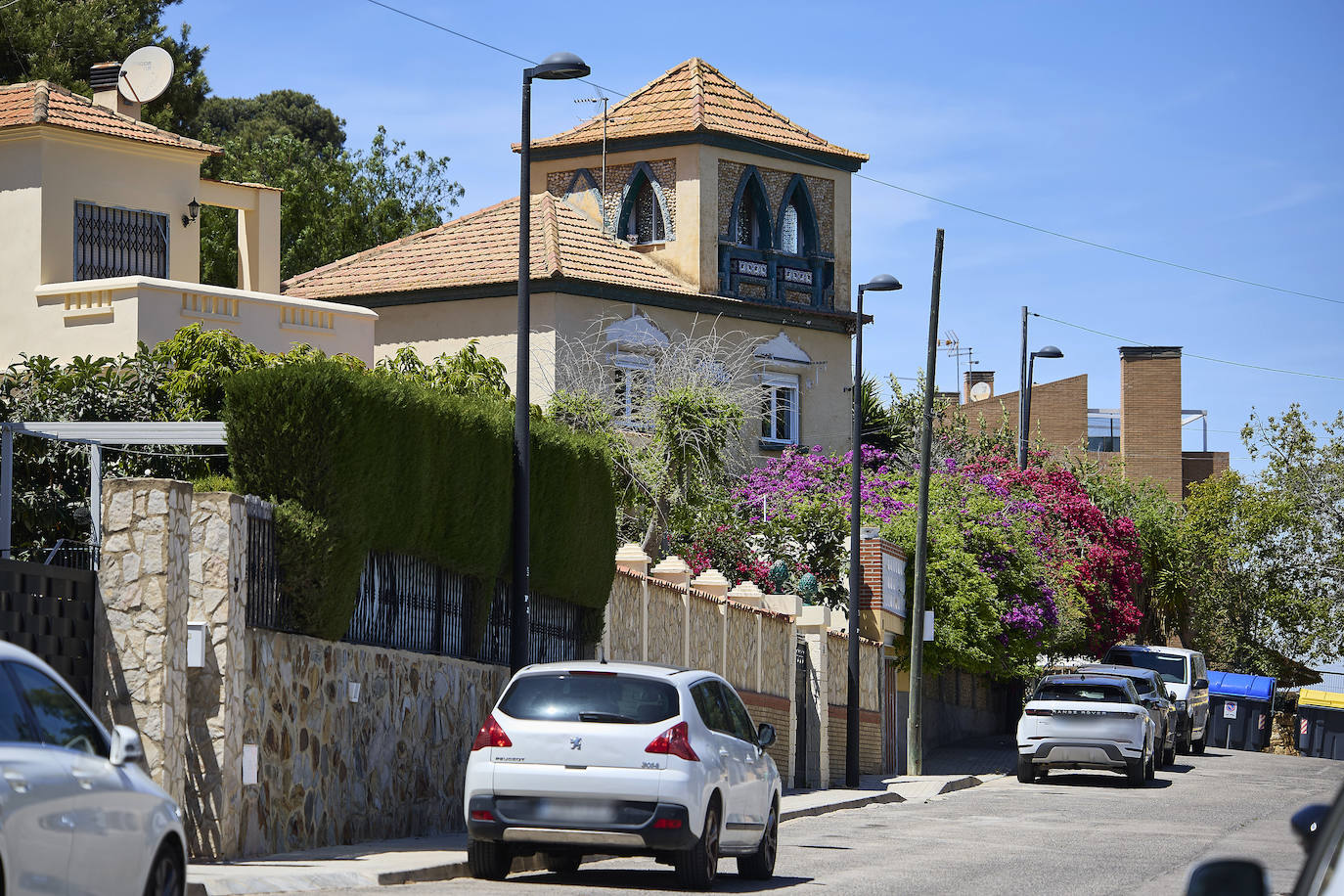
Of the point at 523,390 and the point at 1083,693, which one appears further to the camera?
the point at 1083,693

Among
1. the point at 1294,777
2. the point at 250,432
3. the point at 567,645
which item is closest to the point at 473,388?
the point at 567,645

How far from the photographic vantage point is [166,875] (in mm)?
9250

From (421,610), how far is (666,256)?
26.5 metres

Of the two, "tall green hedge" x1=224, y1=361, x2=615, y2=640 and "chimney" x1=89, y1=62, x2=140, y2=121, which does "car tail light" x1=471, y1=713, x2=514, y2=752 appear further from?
"chimney" x1=89, y1=62, x2=140, y2=121

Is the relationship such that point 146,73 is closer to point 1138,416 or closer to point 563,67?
point 563,67

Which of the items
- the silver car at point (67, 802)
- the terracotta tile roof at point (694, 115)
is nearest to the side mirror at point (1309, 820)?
the silver car at point (67, 802)

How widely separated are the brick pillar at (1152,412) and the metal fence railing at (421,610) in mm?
55935

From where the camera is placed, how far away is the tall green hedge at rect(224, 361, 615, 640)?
15734 millimetres

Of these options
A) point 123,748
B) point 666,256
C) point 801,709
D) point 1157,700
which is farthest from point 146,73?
point 123,748

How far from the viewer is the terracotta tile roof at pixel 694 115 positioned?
1743 inches

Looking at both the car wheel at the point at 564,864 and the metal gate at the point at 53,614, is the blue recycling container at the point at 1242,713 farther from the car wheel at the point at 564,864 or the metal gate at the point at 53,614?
the metal gate at the point at 53,614

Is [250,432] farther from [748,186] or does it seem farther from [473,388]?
[748,186]

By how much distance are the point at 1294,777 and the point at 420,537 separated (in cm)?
2189

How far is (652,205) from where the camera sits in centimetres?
4516
